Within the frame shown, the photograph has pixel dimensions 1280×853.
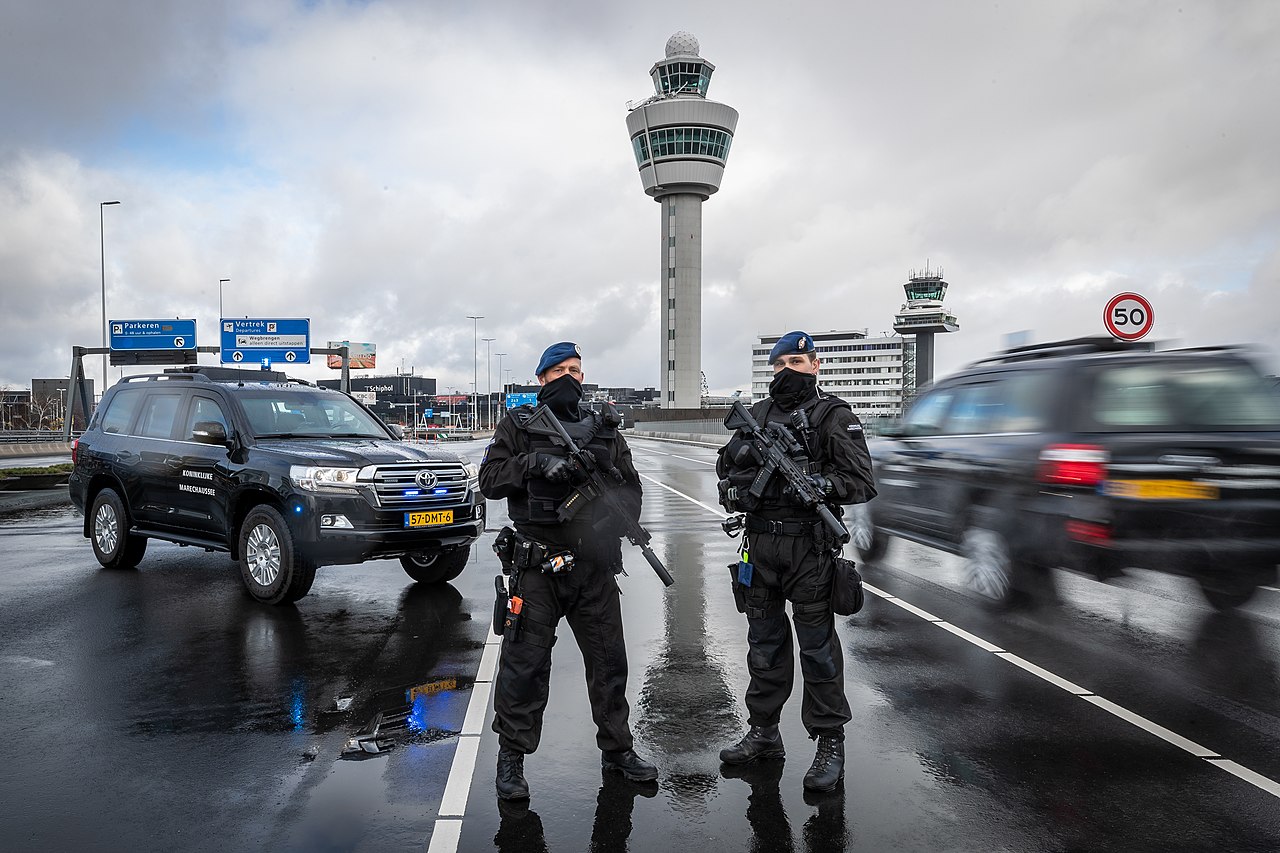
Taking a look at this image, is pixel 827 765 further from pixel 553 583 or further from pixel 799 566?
pixel 553 583

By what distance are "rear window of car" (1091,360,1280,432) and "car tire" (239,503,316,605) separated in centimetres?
630

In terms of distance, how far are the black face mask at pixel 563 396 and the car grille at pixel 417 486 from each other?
366 cm

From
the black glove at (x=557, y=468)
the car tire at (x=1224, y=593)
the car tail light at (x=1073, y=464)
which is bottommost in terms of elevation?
the car tire at (x=1224, y=593)

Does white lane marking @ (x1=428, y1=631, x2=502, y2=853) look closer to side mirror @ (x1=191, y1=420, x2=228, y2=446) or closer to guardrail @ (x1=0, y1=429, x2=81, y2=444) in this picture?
side mirror @ (x1=191, y1=420, x2=228, y2=446)

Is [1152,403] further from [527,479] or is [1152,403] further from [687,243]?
[687,243]

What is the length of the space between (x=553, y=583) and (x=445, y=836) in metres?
1.14

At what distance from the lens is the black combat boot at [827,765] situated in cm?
393

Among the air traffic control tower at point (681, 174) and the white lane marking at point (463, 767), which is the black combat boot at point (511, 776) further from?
the air traffic control tower at point (681, 174)

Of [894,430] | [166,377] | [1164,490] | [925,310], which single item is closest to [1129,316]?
[894,430]

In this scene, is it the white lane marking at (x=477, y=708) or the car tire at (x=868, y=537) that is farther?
the car tire at (x=868, y=537)

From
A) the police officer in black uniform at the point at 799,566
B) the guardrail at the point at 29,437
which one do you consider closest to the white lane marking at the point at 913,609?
the police officer in black uniform at the point at 799,566

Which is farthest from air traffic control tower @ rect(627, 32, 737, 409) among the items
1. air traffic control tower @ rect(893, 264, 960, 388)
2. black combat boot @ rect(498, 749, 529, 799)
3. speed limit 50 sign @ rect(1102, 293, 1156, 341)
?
black combat boot @ rect(498, 749, 529, 799)

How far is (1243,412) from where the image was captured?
20.7ft

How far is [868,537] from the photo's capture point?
385 inches
